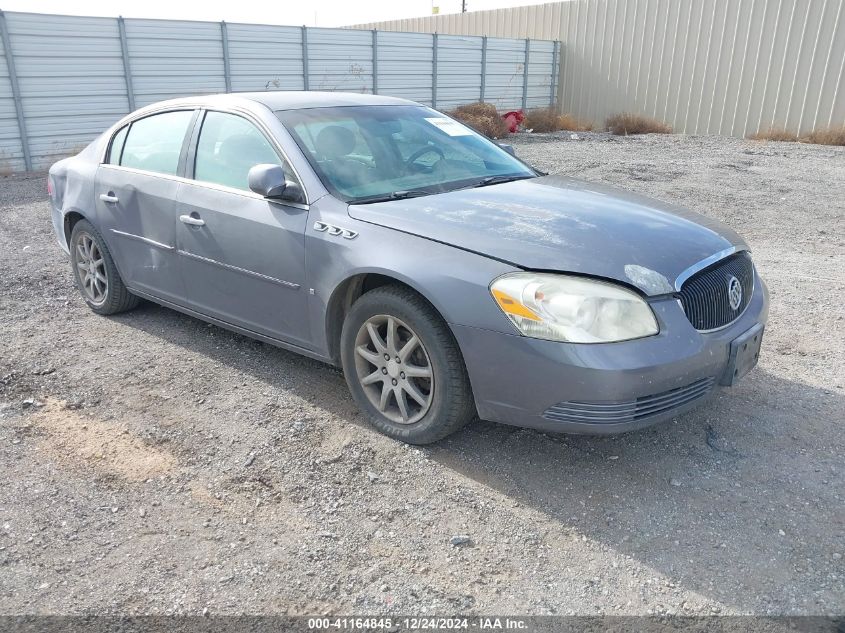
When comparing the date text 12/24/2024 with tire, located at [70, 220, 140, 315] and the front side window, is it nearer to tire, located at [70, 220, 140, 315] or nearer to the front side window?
the front side window

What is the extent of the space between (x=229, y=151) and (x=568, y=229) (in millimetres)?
2090

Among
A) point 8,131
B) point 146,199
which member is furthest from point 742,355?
point 8,131

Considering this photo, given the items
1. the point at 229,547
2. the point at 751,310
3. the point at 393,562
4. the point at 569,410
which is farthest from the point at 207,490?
the point at 751,310

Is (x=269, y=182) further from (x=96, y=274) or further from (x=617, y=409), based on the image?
(x=96, y=274)

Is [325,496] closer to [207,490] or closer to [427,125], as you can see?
[207,490]

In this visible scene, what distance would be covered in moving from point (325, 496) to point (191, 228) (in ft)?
6.37

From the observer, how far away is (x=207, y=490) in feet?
10.1

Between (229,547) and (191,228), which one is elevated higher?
(191,228)

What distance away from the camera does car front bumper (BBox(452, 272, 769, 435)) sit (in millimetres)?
2760

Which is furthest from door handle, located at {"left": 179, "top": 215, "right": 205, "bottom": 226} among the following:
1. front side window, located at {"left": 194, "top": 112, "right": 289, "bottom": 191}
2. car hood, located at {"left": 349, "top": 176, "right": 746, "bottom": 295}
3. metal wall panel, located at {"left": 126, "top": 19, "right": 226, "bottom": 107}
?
metal wall panel, located at {"left": 126, "top": 19, "right": 226, "bottom": 107}

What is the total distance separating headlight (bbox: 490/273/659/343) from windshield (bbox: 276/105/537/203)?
1083 millimetres

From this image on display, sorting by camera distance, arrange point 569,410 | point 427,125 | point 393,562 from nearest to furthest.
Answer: point 393,562
point 569,410
point 427,125

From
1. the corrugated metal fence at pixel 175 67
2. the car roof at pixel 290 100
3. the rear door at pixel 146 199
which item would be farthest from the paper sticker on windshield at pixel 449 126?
the corrugated metal fence at pixel 175 67

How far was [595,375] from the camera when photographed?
108 inches
